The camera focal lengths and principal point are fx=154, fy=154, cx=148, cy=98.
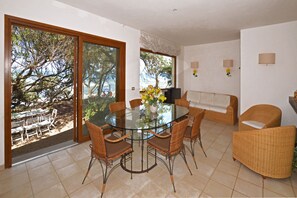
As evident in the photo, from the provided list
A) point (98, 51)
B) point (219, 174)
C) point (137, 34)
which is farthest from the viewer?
point (137, 34)

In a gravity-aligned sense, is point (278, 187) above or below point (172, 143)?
below

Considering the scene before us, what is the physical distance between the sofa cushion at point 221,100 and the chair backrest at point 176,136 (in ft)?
10.9

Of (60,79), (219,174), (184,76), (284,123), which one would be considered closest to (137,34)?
(60,79)

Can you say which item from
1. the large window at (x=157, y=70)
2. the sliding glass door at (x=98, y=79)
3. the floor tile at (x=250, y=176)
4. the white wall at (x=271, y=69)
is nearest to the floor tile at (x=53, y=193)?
the sliding glass door at (x=98, y=79)

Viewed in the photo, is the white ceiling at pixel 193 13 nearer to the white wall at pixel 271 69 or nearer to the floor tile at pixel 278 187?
the white wall at pixel 271 69

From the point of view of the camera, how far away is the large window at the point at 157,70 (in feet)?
15.6

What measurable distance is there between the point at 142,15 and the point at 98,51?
3.92 feet

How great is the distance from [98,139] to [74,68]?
6.30 feet

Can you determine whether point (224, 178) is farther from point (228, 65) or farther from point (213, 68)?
point (213, 68)

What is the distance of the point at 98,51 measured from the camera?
3367 millimetres

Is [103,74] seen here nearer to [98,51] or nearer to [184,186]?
[98,51]

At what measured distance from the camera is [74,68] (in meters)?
3.01

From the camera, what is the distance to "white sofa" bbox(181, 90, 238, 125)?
446 centimetres

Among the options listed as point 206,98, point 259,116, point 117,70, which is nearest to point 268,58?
point 259,116
